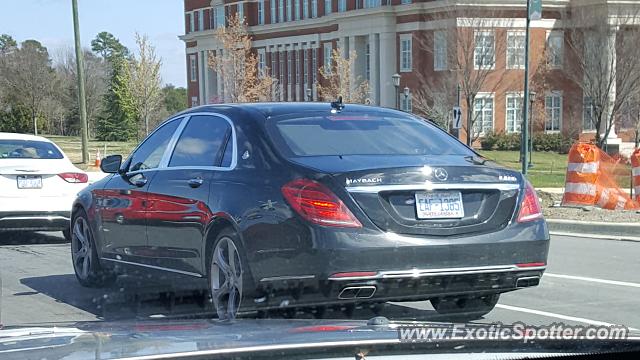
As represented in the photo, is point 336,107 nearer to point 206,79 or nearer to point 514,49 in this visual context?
point 514,49

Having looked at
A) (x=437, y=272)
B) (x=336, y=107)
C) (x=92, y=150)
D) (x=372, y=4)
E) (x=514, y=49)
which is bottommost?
(x=92, y=150)

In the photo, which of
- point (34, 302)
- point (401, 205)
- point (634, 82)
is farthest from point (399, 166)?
point (634, 82)

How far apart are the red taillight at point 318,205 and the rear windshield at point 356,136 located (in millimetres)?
424

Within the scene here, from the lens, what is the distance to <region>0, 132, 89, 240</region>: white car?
10969 mm

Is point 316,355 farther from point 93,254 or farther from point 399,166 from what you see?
point 93,254

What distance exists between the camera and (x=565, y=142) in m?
49.9

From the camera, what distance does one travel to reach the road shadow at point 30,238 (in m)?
12.1

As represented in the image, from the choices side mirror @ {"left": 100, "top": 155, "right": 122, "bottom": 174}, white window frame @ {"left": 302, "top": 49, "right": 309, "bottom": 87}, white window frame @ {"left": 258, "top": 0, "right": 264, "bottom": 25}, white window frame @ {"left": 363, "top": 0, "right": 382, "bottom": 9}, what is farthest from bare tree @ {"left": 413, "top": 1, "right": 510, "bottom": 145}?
side mirror @ {"left": 100, "top": 155, "right": 122, "bottom": 174}

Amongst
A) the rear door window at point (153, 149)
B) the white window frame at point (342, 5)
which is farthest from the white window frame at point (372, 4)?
the rear door window at point (153, 149)

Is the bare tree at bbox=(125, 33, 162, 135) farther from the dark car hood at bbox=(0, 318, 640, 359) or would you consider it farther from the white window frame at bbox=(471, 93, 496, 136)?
the dark car hood at bbox=(0, 318, 640, 359)

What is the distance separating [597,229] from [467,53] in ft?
112

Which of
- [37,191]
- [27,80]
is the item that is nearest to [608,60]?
[37,191]

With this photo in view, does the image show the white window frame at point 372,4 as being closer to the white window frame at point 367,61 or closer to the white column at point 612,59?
the white window frame at point 367,61

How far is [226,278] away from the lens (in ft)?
19.9
